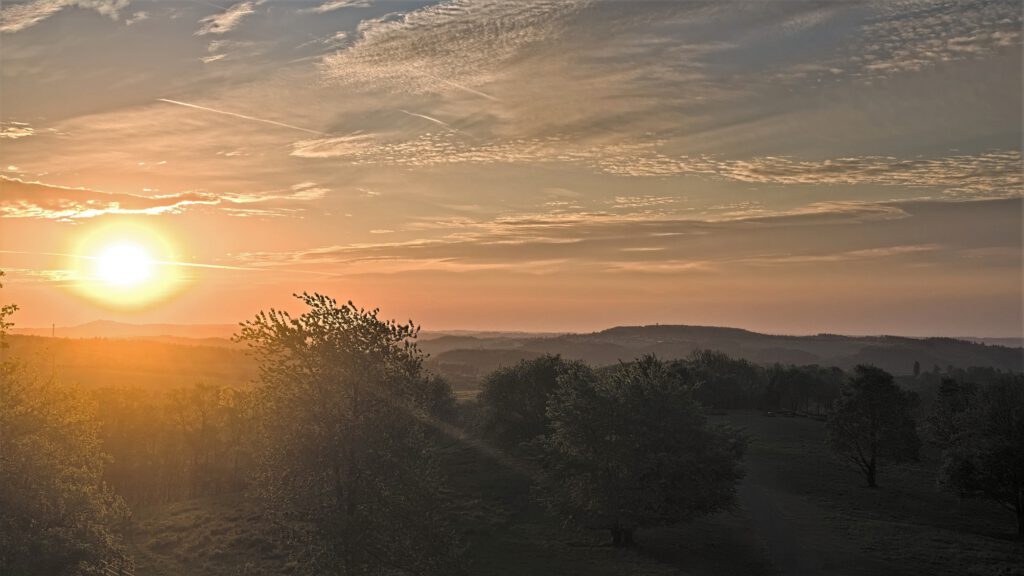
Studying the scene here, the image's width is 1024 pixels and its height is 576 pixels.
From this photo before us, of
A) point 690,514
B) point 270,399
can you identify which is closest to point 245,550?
point 270,399

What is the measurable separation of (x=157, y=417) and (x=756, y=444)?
264 feet

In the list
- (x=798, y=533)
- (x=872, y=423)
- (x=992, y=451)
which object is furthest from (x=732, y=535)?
(x=872, y=423)

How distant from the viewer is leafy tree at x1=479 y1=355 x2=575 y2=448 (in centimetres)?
8712

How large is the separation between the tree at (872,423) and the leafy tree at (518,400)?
32.2 meters

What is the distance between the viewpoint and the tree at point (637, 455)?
49.0 meters

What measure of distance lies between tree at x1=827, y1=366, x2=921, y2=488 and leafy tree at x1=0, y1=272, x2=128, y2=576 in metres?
68.4

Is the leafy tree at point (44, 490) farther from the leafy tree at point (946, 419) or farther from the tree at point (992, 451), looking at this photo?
the leafy tree at point (946, 419)

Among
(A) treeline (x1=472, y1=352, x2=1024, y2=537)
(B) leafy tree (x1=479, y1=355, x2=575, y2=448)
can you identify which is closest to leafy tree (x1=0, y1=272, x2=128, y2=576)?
(A) treeline (x1=472, y1=352, x2=1024, y2=537)

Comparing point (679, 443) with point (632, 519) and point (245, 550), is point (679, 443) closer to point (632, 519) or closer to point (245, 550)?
point (632, 519)

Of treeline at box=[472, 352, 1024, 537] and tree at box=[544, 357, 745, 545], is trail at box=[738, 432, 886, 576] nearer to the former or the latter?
tree at box=[544, 357, 745, 545]

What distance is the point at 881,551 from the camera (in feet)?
154

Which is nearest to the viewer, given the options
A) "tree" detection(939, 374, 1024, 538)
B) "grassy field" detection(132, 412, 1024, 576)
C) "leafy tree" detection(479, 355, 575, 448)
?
"grassy field" detection(132, 412, 1024, 576)

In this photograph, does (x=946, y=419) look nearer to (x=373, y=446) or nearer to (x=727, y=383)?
(x=373, y=446)

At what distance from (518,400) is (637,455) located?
41.4 meters
